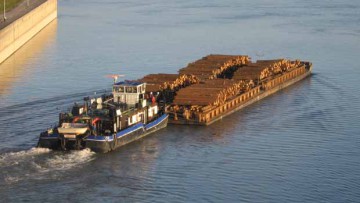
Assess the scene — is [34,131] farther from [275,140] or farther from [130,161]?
[275,140]

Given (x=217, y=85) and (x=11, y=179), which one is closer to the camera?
(x=11, y=179)

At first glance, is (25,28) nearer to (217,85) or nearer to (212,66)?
(212,66)

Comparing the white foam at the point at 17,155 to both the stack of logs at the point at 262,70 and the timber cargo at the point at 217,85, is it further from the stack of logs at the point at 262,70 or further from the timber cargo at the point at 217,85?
the stack of logs at the point at 262,70

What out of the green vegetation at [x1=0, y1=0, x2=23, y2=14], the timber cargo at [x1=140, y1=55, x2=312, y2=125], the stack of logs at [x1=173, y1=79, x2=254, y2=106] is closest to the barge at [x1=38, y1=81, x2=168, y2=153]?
the stack of logs at [x1=173, y1=79, x2=254, y2=106]

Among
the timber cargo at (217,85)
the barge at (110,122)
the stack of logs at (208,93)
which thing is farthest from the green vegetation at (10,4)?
the barge at (110,122)

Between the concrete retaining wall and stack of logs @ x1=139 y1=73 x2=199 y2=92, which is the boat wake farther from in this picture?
the concrete retaining wall

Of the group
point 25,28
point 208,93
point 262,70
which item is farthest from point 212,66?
point 25,28

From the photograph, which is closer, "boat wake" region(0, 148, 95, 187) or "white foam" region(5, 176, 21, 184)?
"white foam" region(5, 176, 21, 184)
